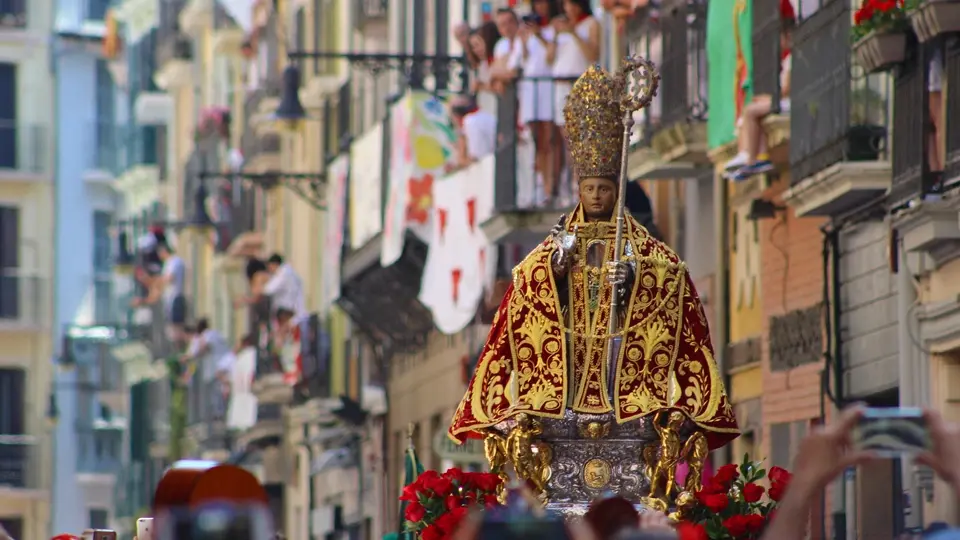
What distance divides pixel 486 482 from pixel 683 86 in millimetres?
10620

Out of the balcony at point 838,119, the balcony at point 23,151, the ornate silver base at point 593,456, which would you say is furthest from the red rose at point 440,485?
the balcony at point 23,151

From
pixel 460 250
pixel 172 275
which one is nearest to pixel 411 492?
pixel 460 250

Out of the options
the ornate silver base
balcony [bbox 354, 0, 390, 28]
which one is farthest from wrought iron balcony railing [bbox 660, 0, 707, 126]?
balcony [bbox 354, 0, 390, 28]

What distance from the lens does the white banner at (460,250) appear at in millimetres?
28000

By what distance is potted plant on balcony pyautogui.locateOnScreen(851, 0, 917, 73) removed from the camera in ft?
63.6

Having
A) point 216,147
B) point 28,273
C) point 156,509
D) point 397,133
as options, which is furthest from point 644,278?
point 28,273

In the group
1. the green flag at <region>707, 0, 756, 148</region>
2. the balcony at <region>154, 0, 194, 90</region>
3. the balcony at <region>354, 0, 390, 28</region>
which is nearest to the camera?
the green flag at <region>707, 0, 756, 148</region>

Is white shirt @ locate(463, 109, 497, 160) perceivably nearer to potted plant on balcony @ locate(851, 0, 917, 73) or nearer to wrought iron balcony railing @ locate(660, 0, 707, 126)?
wrought iron balcony railing @ locate(660, 0, 707, 126)

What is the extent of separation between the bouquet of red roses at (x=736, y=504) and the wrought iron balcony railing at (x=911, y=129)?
551cm

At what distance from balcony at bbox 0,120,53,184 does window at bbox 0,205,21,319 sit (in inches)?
7.5

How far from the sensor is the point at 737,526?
530 inches

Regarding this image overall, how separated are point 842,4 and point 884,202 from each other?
4.38 feet

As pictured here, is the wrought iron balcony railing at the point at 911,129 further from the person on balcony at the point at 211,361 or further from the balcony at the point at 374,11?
the person on balcony at the point at 211,361

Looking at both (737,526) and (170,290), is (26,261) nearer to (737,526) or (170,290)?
(170,290)
